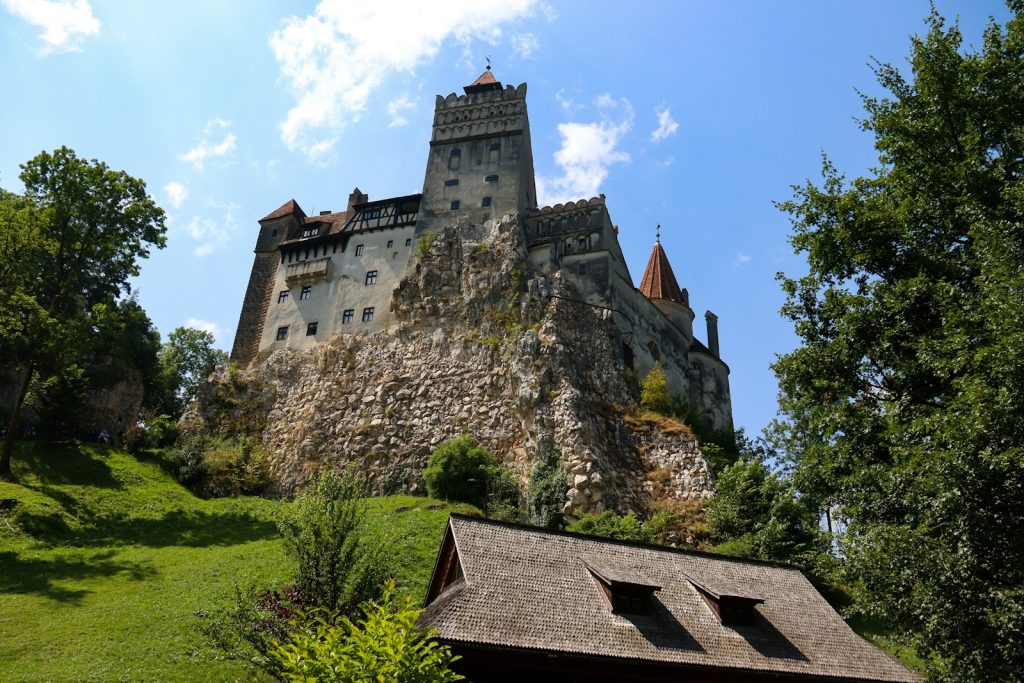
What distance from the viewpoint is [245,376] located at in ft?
165

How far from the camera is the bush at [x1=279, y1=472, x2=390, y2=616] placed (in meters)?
17.4

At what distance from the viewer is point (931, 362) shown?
57.8 ft

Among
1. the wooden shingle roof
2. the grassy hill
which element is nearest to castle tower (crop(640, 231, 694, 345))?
the grassy hill

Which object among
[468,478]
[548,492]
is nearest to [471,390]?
[468,478]

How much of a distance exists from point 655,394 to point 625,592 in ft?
90.8

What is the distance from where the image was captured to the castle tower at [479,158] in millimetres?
51906

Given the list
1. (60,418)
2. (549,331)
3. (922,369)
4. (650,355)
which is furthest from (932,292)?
(60,418)

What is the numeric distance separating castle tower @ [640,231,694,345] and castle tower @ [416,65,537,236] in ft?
33.5

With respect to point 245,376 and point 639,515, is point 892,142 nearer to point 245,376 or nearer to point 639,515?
point 639,515

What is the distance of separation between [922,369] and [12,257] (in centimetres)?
3576

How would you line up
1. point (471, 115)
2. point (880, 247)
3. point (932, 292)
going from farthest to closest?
point (471, 115)
point (880, 247)
point (932, 292)

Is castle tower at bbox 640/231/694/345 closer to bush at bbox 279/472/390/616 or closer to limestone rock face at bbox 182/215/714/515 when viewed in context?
limestone rock face at bbox 182/215/714/515

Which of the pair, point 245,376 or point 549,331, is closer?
point 549,331

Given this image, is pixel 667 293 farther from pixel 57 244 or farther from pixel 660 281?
pixel 57 244
